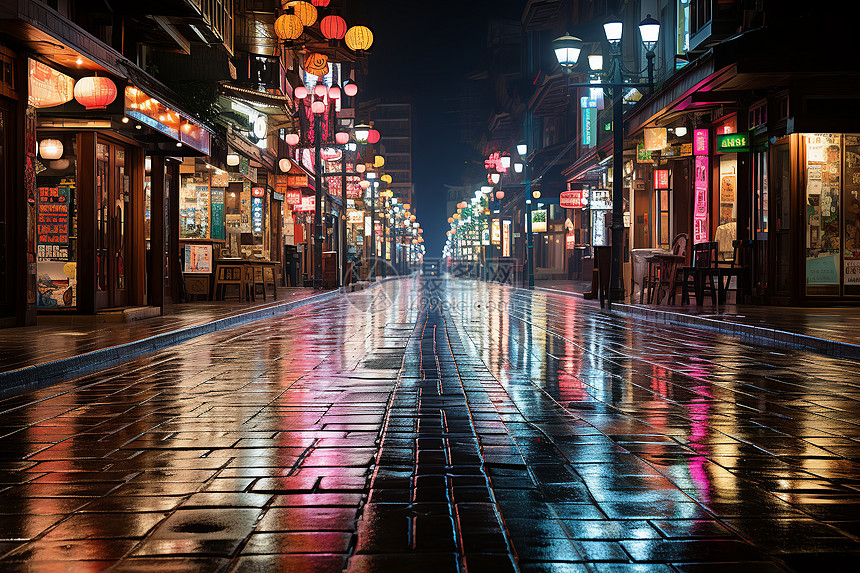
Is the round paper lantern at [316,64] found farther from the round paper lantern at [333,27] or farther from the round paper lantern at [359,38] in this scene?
the round paper lantern at [359,38]

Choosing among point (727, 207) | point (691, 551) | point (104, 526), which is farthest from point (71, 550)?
point (727, 207)

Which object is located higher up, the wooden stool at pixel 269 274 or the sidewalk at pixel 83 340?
the wooden stool at pixel 269 274

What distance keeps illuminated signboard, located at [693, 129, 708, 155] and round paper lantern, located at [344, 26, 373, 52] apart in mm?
11500

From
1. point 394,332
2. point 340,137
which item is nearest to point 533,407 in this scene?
point 394,332

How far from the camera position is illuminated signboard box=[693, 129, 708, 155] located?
2303 centimetres

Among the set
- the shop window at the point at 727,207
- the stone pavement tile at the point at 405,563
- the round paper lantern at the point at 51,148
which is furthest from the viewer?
the shop window at the point at 727,207

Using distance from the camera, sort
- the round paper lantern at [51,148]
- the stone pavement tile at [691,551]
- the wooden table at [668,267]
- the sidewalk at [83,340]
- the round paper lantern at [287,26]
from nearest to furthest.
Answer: the stone pavement tile at [691,551] → the sidewalk at [83,340] → the round paper lantern at [51,148] → the wooden table at [668,267] → the round paper lantern at [287,26]

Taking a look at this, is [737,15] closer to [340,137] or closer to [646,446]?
[646,446]

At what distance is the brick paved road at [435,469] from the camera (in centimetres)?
321

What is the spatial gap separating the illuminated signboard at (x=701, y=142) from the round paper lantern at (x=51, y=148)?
1605 cm

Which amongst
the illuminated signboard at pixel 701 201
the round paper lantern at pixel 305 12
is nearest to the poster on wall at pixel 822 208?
the illuminated signboard at pixel 701 201

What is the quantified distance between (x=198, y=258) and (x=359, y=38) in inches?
383

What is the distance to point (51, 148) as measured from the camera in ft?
50.7

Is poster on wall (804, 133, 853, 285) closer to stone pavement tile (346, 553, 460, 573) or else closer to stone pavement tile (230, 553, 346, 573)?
stone pavement tile (346, 553, 460, 573)
